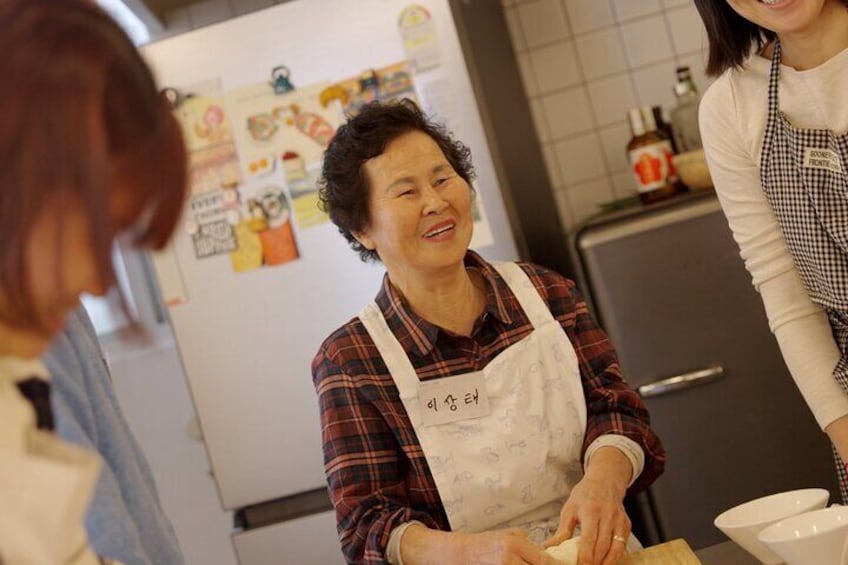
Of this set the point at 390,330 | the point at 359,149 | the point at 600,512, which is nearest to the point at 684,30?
the point at 359,149

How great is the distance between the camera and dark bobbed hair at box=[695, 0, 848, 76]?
1467 mm

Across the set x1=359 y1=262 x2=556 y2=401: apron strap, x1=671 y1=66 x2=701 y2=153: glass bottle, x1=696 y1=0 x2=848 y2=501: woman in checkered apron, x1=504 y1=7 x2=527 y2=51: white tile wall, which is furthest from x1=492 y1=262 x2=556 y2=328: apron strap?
x1=504 y1=7 x2=527 y2=51: white tile wall

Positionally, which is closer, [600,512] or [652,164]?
[600,512]

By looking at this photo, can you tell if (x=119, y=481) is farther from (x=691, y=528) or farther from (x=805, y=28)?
(x=691, y=528)

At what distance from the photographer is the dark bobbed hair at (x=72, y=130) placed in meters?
0.56

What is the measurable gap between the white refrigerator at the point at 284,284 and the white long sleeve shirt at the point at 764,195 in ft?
2.42

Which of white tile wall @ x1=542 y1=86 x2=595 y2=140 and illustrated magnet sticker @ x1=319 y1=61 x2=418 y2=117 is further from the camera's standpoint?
white tile wall @ x1=542 y1=86 x2=595 y2=140

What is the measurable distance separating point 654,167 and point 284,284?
32.1 inches

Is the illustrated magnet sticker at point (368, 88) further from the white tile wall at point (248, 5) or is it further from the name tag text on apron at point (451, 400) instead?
the name tag text on apron at point (451, 400)

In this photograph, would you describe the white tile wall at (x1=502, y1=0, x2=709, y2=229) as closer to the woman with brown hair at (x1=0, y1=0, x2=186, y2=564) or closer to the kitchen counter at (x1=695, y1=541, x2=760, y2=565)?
the kitchen counter at (x1=695, y1=541, x2=760, y2=565)

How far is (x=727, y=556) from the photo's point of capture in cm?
125

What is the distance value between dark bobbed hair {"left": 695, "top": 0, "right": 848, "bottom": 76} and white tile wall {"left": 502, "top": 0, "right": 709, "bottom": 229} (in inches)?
48.8

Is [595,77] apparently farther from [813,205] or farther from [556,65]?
[813,205]

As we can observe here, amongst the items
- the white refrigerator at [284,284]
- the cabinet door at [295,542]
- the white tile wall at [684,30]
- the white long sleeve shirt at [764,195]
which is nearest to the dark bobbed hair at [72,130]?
the white long sleeve shirt at [764,195]
